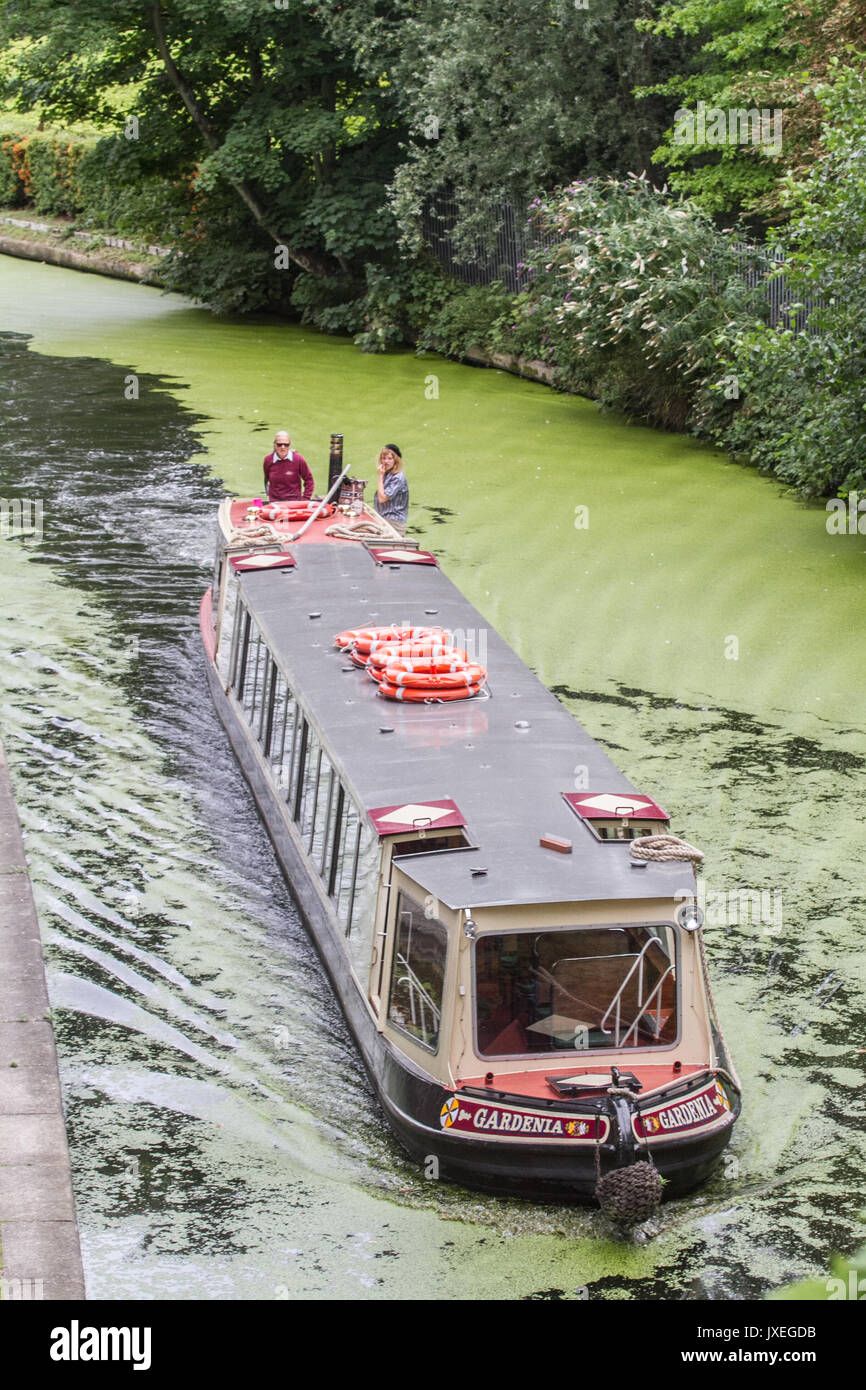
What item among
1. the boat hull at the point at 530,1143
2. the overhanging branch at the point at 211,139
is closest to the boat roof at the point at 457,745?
the boat hull at the point at 530,1143

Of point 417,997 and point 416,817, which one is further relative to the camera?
point 416,817

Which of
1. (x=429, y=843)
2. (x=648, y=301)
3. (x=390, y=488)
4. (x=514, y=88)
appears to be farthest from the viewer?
(x=514, y=88)

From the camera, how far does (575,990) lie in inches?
331

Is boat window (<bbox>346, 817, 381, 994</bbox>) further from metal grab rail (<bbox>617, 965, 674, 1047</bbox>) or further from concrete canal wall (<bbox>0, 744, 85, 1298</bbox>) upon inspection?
concrete canal wall (<bbox>0, 744, 85, 1298</bbox>)

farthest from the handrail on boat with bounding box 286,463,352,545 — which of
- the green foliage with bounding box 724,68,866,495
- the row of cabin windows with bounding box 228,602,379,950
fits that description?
the green foliage with bounding box 724,68,866,495

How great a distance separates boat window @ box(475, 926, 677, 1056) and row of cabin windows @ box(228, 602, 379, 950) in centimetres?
109

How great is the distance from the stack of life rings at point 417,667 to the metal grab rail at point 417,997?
2400 millimetres

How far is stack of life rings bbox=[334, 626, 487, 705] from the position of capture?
10.7 metres

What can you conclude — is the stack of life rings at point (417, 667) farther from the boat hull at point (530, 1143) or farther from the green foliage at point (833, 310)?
the green foliage at point (833, 310)

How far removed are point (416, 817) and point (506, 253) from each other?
22.9 metres

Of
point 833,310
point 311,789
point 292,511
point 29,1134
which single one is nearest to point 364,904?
point 311,789

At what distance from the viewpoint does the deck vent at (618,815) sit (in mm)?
9133

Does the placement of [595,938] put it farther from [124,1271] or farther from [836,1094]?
[124,1271]

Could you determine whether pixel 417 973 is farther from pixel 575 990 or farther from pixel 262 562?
pixel 262 562
